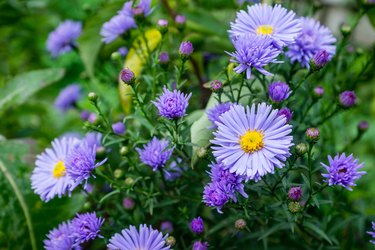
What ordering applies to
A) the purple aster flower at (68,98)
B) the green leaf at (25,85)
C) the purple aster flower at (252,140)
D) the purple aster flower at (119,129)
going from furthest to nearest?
the purple aster flower at (68,98)
the green leaf at (25,85)
the purple aster flower at (119,129)
the purple aster flower at (252,140)

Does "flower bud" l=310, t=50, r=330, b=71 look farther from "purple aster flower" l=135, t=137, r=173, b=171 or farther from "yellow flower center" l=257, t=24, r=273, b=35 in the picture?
"purple aster flower" l=135, t=137, r=173, b=171

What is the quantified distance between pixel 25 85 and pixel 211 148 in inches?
23.2

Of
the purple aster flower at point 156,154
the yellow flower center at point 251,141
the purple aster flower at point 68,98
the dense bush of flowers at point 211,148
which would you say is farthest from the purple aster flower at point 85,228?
the purple aster flower at point 68,98

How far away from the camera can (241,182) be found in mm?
659

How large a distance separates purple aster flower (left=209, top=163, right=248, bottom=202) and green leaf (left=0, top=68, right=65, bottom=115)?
55 cm

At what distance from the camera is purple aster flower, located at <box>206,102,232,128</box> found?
70 cm

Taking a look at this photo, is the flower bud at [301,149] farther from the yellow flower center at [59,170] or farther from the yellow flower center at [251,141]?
the yellow flower center at [59,170]

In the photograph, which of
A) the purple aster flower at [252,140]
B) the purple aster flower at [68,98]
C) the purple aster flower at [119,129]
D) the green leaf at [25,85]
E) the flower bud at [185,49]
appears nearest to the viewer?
the purple aster flower at [252,140]

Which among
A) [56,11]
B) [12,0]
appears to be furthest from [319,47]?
[56,11]

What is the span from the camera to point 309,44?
2.52 feet

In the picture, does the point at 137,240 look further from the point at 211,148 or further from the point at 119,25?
the point at 119,25

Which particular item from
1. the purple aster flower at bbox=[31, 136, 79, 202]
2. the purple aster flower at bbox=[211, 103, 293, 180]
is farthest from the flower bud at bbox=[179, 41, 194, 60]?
the purple aster flower at bbox=[31, 136, 79, 202]

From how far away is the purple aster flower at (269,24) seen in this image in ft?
2.27

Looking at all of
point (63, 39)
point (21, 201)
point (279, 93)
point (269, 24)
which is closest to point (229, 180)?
point (279, 93)
